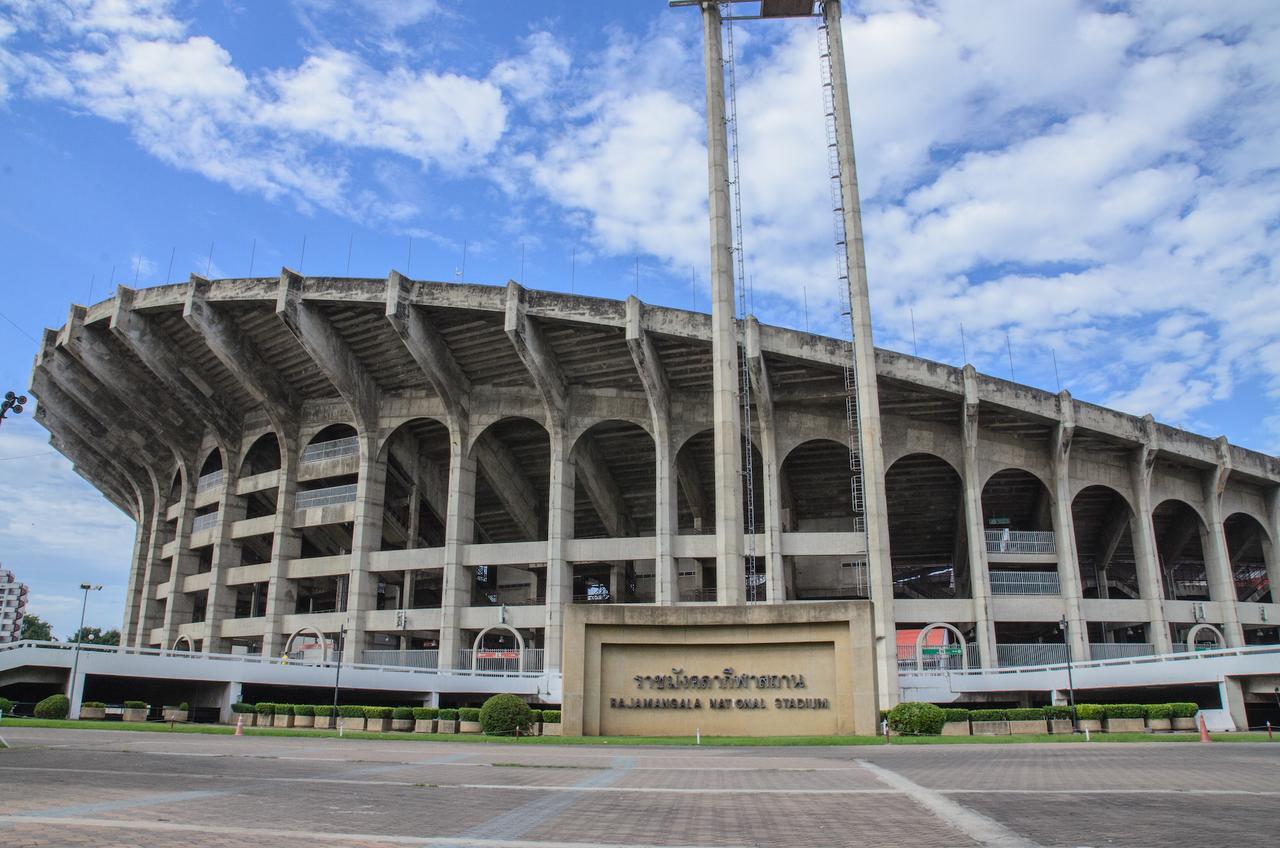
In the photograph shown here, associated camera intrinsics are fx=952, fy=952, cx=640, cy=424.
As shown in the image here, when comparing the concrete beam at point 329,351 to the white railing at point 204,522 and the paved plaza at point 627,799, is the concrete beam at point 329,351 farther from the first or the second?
the paved plaza at point 627,799

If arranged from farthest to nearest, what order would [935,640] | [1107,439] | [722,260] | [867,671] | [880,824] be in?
[935,640] < [1107,439] < [722,260] < [867,671] < [880,824]

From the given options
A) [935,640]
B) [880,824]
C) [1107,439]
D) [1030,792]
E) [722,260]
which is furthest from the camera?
Result: [935,640]

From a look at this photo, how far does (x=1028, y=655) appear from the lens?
43750mm

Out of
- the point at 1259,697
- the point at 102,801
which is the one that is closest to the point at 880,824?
the point at 102,801

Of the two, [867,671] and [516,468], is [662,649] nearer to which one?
[867,671]

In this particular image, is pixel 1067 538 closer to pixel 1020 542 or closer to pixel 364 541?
pixel 1020 542

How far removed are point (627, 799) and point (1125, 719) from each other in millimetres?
26434

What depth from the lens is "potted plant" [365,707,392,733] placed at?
34.2m

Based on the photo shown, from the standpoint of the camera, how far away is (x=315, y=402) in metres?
54.3

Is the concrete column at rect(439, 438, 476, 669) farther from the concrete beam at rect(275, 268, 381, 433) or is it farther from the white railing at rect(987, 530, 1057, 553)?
the white railing at rect(987, 530, 1057, 553)

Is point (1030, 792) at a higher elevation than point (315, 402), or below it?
below

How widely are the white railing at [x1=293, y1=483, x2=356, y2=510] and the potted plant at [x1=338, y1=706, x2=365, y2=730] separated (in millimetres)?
18582

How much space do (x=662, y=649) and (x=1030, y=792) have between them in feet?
54.3

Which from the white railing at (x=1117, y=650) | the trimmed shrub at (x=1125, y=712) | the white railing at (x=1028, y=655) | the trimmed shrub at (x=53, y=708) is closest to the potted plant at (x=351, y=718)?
the trimmed shrub at (x=53, y=708)
